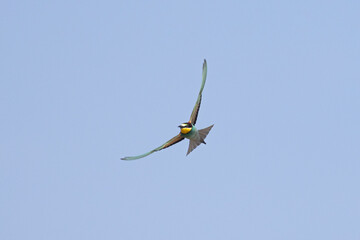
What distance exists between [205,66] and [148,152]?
7.67m

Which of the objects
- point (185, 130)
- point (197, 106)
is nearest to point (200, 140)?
point (185, 130)

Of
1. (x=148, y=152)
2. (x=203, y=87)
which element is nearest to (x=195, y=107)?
(x=203, y=87)

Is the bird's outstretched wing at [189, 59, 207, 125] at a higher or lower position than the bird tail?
higher

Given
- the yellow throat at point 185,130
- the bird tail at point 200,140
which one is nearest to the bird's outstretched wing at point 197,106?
the bird tail at point 200,140

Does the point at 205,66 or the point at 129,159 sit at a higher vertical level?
the point at 205,66

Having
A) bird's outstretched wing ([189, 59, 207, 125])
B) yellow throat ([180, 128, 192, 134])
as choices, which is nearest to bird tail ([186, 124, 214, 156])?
yellow throat ([180, 128, 192, 134])

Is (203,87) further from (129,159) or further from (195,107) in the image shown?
(129,159)

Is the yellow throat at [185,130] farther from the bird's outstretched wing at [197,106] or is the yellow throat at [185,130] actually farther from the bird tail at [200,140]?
the bird's outstretched wing at [197,106]

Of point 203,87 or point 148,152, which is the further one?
point 203,87

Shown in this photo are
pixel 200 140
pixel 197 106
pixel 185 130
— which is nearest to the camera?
pixel 185 130

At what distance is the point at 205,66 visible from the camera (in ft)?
155

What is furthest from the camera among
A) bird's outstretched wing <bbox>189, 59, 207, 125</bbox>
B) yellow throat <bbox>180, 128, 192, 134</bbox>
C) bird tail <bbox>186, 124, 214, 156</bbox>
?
bird's outstretched wing <bbox>189, 59, 207, 125</bbox>

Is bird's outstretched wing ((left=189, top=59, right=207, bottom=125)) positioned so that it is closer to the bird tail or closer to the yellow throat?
the bird tail

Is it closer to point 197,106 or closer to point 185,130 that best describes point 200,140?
point 185,130
